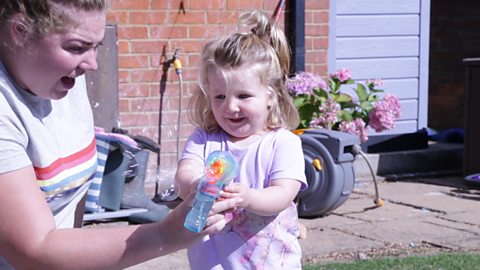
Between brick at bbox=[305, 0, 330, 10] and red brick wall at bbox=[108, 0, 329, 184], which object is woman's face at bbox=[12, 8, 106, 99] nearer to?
red brick wall at bbox=[108, 0, 329, 184]

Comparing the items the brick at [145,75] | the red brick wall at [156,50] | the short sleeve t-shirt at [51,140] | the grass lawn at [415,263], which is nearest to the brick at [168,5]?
the red brick wall at [156,50]

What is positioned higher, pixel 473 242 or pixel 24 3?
pixel 24 3

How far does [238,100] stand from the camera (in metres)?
3.00

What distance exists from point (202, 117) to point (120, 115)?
3859mm

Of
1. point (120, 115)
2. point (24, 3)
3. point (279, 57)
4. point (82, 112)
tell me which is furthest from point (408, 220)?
point (24, 3)

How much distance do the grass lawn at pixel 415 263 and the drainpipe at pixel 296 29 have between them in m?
2.75

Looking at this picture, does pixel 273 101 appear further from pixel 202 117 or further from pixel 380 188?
pixel 380 188

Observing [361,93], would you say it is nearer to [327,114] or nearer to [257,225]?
[327,114]

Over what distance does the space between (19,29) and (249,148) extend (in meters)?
1.16

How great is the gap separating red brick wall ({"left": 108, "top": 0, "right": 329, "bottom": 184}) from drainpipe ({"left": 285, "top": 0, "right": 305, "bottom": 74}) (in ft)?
1.87

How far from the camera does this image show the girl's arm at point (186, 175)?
2.82 meters

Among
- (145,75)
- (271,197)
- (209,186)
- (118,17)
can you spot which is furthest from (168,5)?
(209,186)

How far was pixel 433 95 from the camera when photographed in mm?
11359

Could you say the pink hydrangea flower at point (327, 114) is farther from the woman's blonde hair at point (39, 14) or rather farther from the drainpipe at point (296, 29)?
the woman's blonde hair at point (39, 14)
